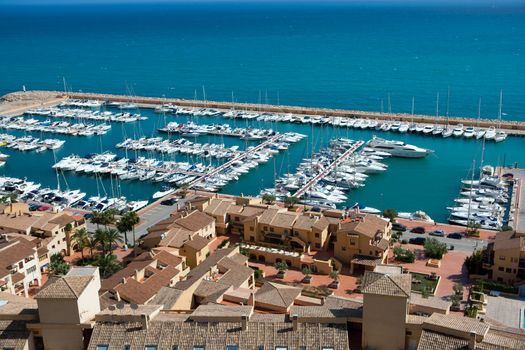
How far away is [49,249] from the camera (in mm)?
49625

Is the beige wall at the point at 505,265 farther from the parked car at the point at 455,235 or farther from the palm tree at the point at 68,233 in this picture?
the palm tree at the point at 68,233

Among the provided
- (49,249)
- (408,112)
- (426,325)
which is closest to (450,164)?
(408,112)

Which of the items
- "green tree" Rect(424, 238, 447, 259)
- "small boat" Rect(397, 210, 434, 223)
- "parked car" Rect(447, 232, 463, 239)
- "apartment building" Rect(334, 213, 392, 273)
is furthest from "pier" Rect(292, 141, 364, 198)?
"green tree" Rect(424, 238, 447, 259)

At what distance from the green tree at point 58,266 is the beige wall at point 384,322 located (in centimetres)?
2510

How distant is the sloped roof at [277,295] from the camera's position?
3572 centimetres

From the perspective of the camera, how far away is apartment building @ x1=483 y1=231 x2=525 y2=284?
143 feet

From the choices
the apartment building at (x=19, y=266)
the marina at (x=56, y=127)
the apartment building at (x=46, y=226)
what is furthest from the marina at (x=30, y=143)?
the apartment building at (x=19, y=266)

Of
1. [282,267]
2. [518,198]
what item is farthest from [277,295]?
[518,198]

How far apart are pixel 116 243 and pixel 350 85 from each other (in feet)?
327

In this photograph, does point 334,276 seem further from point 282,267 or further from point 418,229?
point 418,229

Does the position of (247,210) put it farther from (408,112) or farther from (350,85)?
(350,85)

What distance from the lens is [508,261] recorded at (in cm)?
4400

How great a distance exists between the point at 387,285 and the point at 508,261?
24.6 meters

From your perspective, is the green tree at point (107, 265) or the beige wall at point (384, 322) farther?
the green tree at point (107, 265)
